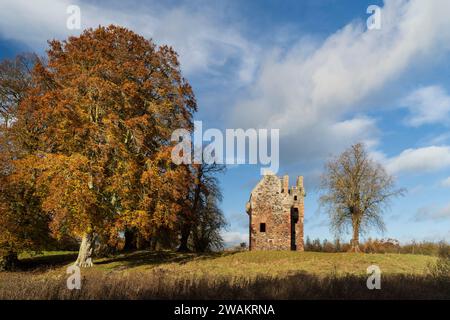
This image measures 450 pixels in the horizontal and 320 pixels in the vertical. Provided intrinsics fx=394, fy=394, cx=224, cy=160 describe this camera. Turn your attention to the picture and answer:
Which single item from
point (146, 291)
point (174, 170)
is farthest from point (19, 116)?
point (146, 291)

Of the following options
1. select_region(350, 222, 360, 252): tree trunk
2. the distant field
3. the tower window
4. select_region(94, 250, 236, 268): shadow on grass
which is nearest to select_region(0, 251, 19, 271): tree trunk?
select_region(94, 250, 236, 268): shadow on grass

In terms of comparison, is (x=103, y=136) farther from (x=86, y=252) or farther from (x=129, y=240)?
(x=129, y=240)

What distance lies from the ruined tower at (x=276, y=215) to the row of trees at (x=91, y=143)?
577 inches

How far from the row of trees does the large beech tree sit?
0.22 ft

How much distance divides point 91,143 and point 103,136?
104cm

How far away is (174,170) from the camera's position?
25891 mm

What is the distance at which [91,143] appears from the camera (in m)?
23.5

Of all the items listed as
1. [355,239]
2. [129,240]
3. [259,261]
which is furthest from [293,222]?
[129,240]

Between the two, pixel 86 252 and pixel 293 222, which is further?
pixel 293 222

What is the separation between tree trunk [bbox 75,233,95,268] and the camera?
2511 cm

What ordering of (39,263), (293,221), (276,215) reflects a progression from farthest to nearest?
(293,221)
(276,215)
(39,263)

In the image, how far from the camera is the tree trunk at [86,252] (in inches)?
989
